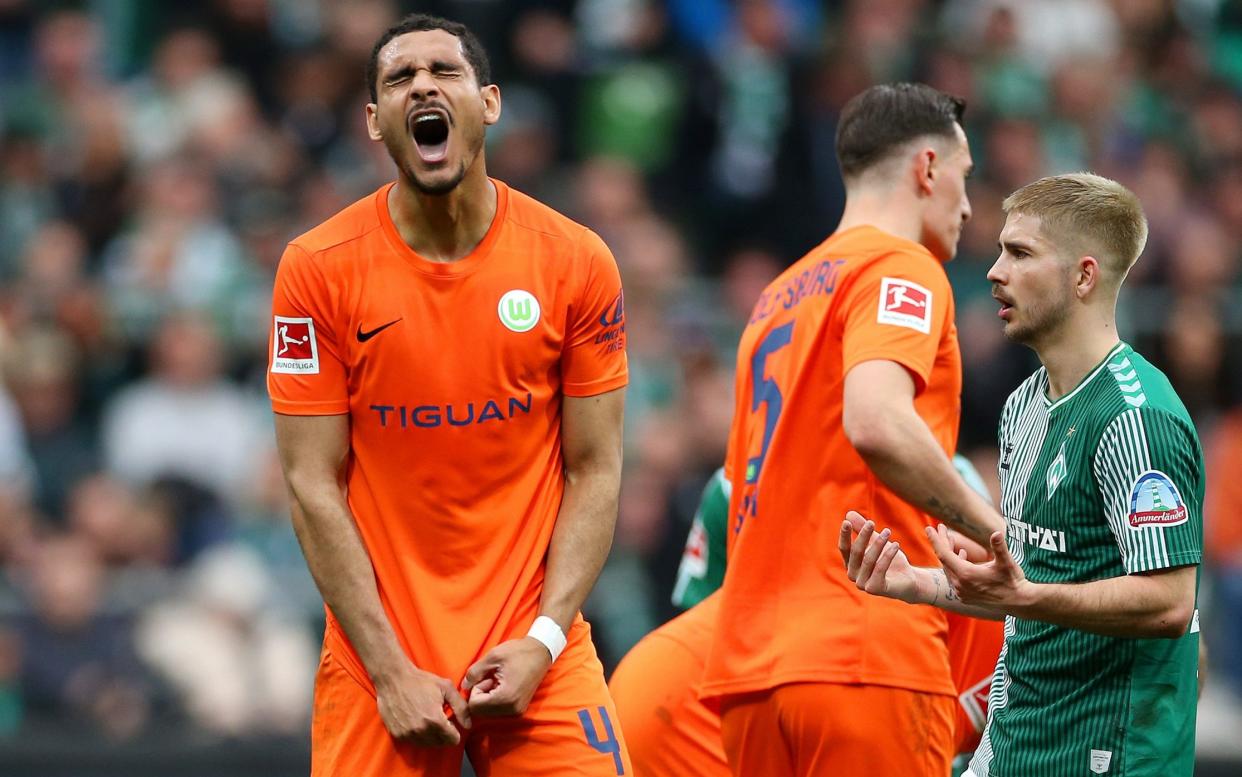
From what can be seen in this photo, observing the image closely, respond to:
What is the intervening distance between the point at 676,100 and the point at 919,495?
8.05 metres

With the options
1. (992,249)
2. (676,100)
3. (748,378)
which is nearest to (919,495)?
(748,378)

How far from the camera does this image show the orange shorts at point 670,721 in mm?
5926

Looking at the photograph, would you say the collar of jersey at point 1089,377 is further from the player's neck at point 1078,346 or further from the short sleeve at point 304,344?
the short sleeve at point 304,344

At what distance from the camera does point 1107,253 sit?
4539mm

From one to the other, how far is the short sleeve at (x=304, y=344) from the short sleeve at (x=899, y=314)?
1405 millimetres

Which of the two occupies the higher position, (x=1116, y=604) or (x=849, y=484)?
(x=849, y=484)

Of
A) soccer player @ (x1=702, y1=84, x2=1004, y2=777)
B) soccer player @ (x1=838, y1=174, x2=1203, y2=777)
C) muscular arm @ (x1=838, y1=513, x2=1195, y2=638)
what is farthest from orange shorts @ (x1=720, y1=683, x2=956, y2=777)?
muscular arm @ (x1=838, y1=513, x2=1195, y2=638)

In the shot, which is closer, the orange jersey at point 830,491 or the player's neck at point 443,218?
the player's neck at point 443,218

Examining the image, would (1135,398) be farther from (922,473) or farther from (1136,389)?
(922,473)

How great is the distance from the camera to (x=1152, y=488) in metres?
4.25

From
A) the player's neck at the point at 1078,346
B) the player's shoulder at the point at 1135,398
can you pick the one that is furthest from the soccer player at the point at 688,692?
the player's shoulder at the point at 1135,398

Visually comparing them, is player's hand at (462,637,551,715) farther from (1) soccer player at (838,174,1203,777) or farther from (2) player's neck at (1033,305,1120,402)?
(2) player's neck at (1033,305,1120,402)

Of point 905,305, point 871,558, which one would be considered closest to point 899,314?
point 905,305

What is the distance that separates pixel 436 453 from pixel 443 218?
629 mm
